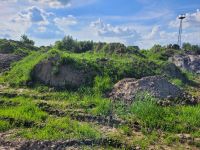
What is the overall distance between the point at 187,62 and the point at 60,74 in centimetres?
1749

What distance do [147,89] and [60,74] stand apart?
3444mm

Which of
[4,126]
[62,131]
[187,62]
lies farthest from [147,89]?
[187,62]

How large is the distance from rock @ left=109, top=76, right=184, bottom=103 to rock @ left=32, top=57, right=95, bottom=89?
1.42 meters

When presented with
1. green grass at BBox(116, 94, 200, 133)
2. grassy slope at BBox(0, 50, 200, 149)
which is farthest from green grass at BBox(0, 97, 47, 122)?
green grass at BBox(116, 94, 200, 133)

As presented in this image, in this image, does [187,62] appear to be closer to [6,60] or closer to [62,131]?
[6,60]

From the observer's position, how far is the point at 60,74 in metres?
14.0

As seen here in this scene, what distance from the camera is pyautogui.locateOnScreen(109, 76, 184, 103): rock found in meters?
12.0

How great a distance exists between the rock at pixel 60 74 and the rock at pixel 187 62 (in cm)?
1601

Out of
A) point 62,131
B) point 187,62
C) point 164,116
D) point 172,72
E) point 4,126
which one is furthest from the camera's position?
point 187,62

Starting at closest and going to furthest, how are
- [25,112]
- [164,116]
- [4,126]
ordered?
[4,126] < [164,116] < [25,112]

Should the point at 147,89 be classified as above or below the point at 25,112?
above

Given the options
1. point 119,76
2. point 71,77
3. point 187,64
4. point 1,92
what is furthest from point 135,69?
point 187,64

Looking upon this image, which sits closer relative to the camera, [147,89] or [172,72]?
[147,89]

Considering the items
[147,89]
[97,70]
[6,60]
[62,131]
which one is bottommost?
[62,131]
